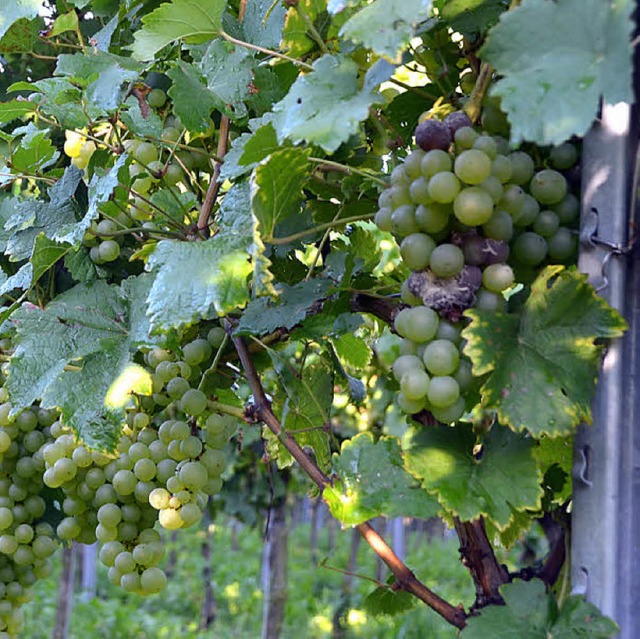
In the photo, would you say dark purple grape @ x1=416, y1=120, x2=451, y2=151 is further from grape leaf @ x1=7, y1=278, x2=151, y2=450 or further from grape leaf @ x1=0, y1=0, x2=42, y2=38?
grape leaf @ x1=0, y1=0, x2=42, y2=38

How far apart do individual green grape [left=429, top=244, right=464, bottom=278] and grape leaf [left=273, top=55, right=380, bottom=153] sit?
0.46 ft

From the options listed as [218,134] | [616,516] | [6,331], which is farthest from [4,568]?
[616,516]

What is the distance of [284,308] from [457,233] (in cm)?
31

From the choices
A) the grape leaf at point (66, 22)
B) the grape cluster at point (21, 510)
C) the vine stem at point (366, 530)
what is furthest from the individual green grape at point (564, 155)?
the grape cluster at point (21, 510)

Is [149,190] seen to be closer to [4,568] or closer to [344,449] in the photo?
[344,449]

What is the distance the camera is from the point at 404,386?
787 mm

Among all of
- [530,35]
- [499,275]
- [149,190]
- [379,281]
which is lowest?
[379,281]

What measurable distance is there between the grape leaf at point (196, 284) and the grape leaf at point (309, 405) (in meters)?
0.29

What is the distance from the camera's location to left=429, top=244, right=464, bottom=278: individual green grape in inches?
31.0

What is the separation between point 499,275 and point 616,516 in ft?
0.80

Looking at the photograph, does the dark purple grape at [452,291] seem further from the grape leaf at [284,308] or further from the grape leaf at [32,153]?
the grape leaf at [32,153]

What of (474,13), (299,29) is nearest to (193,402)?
(299,29)

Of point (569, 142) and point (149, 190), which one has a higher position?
point (569, 142)

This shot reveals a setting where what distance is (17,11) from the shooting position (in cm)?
126
